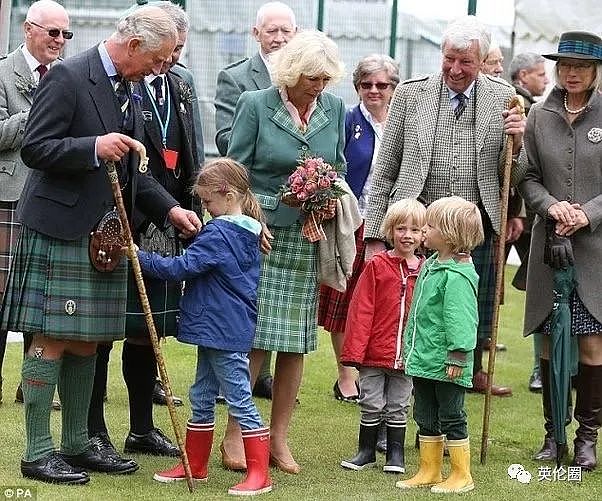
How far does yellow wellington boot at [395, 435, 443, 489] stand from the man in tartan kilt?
1.41m

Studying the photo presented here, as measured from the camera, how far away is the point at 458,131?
6.28 metres

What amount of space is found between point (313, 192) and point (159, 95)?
0.90 meters

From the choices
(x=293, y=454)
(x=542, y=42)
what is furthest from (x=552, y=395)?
(x=542, y=42)

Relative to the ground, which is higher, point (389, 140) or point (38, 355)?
point (389, 140)

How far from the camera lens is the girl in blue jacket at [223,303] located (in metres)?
5.27

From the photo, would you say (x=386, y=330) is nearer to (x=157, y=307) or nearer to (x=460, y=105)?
(x=157, y=307)

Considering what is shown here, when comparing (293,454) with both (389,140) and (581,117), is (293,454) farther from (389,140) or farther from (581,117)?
(581,117)

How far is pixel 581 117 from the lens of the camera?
6203 millimetres

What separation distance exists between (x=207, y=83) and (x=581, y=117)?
7404 mm

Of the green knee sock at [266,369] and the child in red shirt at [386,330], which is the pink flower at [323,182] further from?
the green knee sock at [266,369]

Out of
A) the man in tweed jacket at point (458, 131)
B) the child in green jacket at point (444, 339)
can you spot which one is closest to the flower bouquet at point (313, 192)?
the child in green jacket at point (444, 339)

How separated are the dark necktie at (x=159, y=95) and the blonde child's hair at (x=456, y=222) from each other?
1319 mm

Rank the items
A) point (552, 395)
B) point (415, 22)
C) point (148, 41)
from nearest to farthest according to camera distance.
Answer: point (148, 41) < point (552, 395) < point (415, 22)

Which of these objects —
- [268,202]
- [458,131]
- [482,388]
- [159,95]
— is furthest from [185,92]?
[482,388]
